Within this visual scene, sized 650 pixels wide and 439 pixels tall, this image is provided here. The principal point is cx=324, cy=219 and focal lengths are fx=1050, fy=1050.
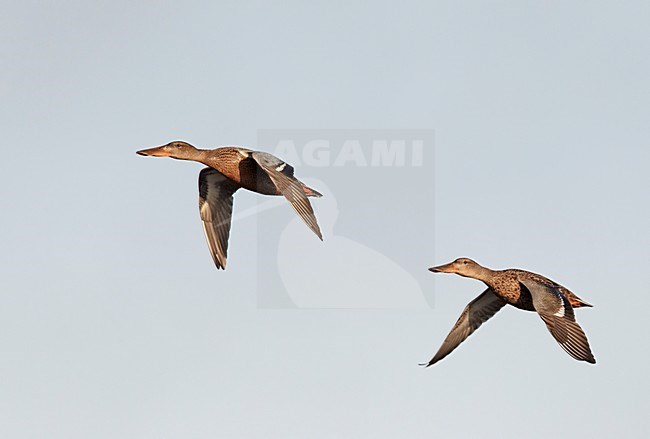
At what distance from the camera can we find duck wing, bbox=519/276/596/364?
19.8 metres

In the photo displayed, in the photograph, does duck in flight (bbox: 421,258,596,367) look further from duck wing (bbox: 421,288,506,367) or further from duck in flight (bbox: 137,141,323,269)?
duck in flight (bbox: 137,141,323,269)

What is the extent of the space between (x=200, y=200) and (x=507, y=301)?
7664 millimetres

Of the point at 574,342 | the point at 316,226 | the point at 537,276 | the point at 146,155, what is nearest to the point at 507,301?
the point at 537,276

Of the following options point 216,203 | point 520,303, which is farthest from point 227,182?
point 520,303

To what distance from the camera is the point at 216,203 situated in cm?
2523

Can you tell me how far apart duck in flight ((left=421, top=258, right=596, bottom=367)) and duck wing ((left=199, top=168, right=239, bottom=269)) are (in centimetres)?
511

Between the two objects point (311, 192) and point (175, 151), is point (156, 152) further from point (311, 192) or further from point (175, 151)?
point (311, 192)

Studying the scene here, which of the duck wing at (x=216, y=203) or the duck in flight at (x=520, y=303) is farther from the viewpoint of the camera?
the duck wing at (x=216, y=203)

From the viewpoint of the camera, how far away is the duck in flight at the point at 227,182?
21266 mm

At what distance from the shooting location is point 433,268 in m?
23.7

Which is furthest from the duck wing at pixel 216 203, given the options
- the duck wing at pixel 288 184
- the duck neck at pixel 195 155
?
the duck wing at pixel 288 184

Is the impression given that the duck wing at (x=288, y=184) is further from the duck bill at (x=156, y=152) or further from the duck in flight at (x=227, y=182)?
the duck bill at (x=156, y=152)

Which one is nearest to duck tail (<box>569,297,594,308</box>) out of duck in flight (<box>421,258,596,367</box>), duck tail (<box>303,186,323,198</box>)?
duck in flight (<box>421,258,596,367</box>)

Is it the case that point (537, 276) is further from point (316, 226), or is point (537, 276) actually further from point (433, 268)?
point (316, 226)
